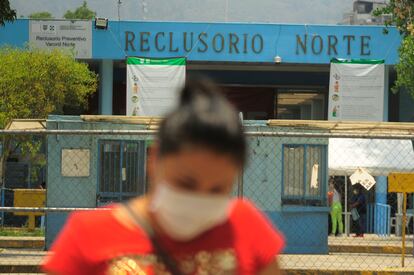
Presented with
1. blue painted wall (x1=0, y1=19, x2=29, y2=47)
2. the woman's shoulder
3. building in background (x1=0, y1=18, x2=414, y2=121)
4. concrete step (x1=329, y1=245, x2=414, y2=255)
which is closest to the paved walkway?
concrete step (x1=329, y1=245, x2=414, y2=255)

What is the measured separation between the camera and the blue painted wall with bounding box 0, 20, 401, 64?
27.1 metres

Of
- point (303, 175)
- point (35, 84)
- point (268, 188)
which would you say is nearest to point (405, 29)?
point (303, 175)

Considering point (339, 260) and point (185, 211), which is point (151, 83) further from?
point (185, 211)

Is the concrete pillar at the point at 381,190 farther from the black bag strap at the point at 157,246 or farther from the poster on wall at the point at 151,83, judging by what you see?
the black bag strap at the point at 157,246

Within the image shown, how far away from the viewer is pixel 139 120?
1642 cm

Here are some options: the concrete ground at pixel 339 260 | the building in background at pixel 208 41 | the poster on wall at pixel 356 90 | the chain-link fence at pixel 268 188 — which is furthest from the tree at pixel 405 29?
the concrete ground at pixel 339 260

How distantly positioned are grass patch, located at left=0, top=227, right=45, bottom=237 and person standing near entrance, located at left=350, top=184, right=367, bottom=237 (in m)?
7.39

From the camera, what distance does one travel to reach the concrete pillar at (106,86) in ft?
93.0

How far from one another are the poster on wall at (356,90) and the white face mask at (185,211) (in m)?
21.2

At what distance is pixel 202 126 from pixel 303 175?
15085mm

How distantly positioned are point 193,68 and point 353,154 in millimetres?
10775

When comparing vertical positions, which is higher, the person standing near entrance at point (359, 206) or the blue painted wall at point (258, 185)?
the blue painted wall at point (258, 185)

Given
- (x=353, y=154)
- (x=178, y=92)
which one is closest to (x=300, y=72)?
(x=353, y=154)

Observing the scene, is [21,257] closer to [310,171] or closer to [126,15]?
[310,171]
